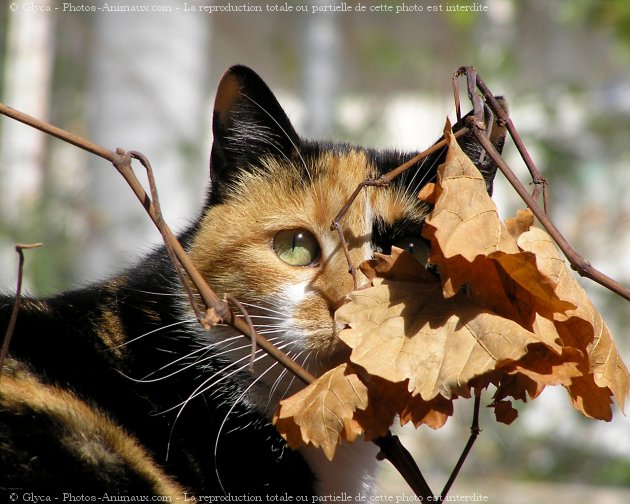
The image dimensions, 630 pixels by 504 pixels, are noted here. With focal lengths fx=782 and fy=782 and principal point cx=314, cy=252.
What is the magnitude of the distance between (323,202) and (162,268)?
44cm

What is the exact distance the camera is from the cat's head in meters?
1.60

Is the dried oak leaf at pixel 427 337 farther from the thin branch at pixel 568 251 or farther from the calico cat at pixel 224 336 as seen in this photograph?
the calico cat at pixel 224 336

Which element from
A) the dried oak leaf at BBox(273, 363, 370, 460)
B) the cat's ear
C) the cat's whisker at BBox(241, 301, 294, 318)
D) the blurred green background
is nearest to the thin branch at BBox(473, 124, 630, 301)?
the dried oak leaf at BBox(273, 363, 370, 460)

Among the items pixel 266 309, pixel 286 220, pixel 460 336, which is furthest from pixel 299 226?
pixel 460 336

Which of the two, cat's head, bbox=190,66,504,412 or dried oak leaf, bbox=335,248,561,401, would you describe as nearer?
dried oak leaf, bbox=335,248,561,401

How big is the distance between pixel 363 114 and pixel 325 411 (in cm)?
583

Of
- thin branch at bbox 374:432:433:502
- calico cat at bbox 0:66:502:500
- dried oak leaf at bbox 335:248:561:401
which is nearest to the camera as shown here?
dried oak leaf at bbox 335:248:561:401

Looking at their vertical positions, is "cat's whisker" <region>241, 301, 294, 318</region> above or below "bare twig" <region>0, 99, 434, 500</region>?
below

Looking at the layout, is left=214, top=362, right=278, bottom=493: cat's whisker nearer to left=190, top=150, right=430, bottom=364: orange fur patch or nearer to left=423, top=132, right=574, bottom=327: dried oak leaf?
left=190, top=150, right=430, bottom=364: orange fur patch

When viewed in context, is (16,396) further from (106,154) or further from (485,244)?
(485,244)

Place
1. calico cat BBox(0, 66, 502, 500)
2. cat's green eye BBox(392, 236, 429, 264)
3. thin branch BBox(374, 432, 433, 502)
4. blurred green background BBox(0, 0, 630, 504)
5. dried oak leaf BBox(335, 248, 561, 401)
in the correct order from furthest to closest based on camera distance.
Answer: blurred green background BBox(0, 0, 630, 504)
cat's green eye BBox(392, 236, 429, 264)
calico cat BBox(0, 66, 502, 500)
thin branch BBox(374, 432, 433, 502)
dried oak leaf BBox(335, 248, 561, 401)

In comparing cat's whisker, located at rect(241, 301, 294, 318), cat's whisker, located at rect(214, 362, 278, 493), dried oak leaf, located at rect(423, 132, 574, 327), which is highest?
dried oak leaf, located at rect(423, 132, 574, 327)

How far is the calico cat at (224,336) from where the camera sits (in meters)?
1.44

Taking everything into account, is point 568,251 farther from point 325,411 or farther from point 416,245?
point 416,245
